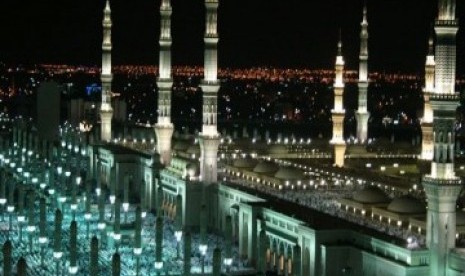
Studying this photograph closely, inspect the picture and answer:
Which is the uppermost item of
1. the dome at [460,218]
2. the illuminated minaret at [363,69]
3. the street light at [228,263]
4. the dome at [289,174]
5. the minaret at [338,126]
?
the illuminated minaret at [363,69]

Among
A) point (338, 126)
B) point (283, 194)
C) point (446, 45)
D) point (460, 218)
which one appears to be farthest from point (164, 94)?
point (446, 45)

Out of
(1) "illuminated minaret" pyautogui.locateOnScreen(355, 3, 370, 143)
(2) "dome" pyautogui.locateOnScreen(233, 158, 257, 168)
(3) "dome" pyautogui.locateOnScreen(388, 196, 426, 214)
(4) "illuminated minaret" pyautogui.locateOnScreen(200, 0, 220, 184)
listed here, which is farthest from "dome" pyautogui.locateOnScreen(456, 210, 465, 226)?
(1) "illuminated minaret" pyautogui.locateOnScreen(355, 3, 370, 143)

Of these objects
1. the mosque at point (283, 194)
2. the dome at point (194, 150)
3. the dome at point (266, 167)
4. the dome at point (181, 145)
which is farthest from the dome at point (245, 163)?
the dome at point (181, 145)

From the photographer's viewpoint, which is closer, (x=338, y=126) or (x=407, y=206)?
(x=407, y=206)

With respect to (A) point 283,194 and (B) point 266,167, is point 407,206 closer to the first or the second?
(A) point 283,194

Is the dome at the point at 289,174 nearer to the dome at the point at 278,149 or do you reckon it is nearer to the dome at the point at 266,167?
the dome at the point at 266,167

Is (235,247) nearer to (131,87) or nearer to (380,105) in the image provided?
→ (380,105)

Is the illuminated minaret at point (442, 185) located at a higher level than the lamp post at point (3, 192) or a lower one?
higher
